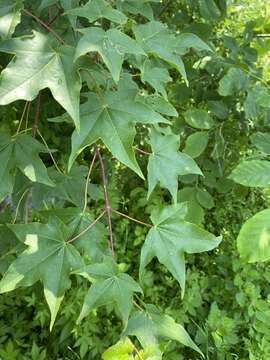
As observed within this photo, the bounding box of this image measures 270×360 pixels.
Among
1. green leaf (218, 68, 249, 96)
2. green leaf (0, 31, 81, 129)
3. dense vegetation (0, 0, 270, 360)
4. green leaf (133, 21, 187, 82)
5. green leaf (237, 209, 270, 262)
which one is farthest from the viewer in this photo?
green leaf (218, 68, 249, 96)

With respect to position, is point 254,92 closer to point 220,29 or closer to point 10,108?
point 220,29

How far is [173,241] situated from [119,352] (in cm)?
25

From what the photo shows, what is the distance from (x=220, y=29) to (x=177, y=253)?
4.99 feet

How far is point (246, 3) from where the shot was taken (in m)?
2.26

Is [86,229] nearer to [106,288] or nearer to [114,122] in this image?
[106,288]

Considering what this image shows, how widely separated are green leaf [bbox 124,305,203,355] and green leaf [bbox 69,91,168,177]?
323mm

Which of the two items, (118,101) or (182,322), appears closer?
(118,101)

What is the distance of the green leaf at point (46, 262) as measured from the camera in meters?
0.90

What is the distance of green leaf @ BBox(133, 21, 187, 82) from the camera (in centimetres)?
101

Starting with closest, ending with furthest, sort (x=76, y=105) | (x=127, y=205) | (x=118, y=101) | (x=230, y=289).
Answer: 1. (x=76, y=105)
2. (x=118, y=101)
3. (x=230, y=289)
4. (x=127, y=205)

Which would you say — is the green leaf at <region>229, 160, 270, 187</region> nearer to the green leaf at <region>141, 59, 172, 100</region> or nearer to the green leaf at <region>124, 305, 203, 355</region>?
the green leaf at <region>141, 59, 172, 100</region>

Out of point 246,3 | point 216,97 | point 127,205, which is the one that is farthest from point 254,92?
point 127,205

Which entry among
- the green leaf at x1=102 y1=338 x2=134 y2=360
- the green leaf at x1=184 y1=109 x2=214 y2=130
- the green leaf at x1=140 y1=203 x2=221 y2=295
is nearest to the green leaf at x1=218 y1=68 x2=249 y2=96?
the green leaf at x1=184 y1=109 x2=214 y2=130

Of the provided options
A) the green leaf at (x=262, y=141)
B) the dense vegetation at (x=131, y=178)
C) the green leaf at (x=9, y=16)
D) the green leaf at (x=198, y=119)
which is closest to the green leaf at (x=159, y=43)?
the dense vegetation at (x=131, y=178)
